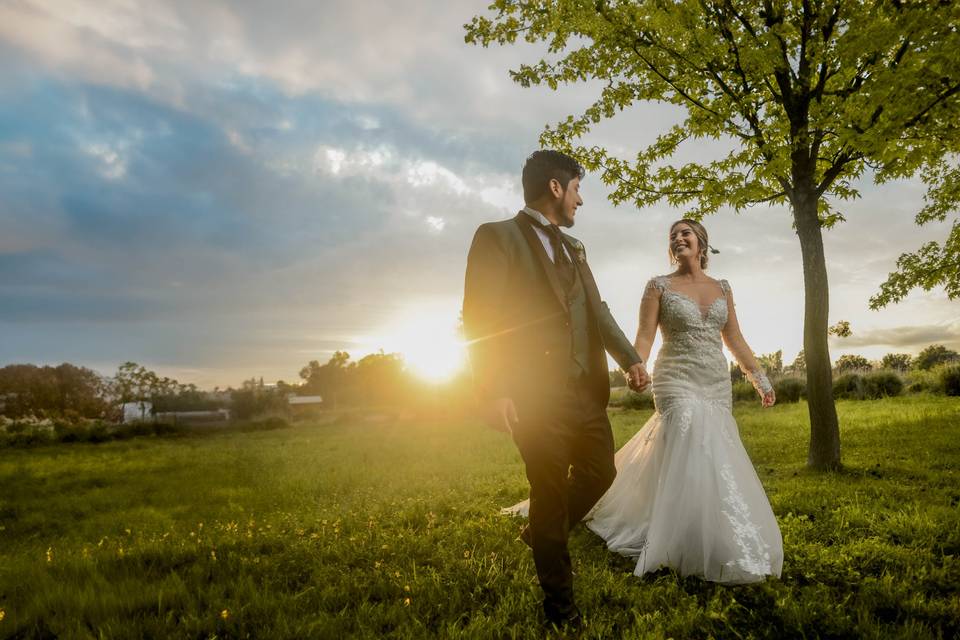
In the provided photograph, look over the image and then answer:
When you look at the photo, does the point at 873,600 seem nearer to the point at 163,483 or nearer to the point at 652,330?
the point at 652,330

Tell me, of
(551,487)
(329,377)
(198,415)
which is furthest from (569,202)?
(329,377)

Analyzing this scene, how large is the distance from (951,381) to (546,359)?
73.5 feet

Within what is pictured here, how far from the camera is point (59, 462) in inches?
711

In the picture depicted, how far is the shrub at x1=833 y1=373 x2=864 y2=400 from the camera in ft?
66.3

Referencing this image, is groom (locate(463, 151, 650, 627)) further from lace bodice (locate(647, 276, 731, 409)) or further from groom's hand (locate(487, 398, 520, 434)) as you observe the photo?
lace bodice (locate(647, 276, 731, 409))

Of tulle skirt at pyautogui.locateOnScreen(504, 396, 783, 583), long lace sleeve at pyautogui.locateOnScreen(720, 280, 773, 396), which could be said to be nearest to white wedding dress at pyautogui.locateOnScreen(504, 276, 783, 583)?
tulle skirt at pyautogui.locateOnScreen(504, 396, 783, 583)

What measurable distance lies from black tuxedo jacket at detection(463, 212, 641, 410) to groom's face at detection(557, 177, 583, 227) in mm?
342

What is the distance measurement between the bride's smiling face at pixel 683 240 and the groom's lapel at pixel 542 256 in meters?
2.10

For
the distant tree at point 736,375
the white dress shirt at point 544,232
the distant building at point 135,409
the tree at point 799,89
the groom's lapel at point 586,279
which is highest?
the tree at point 799,89

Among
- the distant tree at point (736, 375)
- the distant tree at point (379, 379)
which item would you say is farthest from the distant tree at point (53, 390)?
the distant tree at point (736, 375)

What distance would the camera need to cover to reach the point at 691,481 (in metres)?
4.03

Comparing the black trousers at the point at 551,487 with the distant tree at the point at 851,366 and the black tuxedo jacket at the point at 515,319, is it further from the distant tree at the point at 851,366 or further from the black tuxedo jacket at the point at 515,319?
the distant tree at the point at 851,366

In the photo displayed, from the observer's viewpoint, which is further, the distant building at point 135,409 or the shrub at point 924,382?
the distant building at point 135,409

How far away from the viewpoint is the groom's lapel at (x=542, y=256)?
3.13m
